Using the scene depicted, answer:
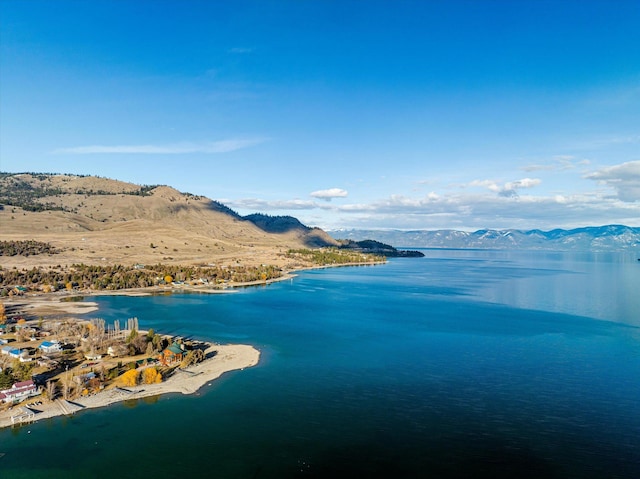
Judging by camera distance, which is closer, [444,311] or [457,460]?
[457,460]

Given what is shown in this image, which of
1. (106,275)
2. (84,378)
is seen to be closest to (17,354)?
(84,378)

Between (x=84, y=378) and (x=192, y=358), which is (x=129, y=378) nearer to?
(x=84, y=378)

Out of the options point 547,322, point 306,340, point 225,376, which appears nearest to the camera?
point 225,376

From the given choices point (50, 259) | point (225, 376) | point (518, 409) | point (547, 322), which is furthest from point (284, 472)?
point (50, 259)

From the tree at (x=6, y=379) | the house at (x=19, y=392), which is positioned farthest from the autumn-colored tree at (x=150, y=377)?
the tree at (x=6, y=379)

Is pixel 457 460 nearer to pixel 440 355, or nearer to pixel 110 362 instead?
pixel 440 355
